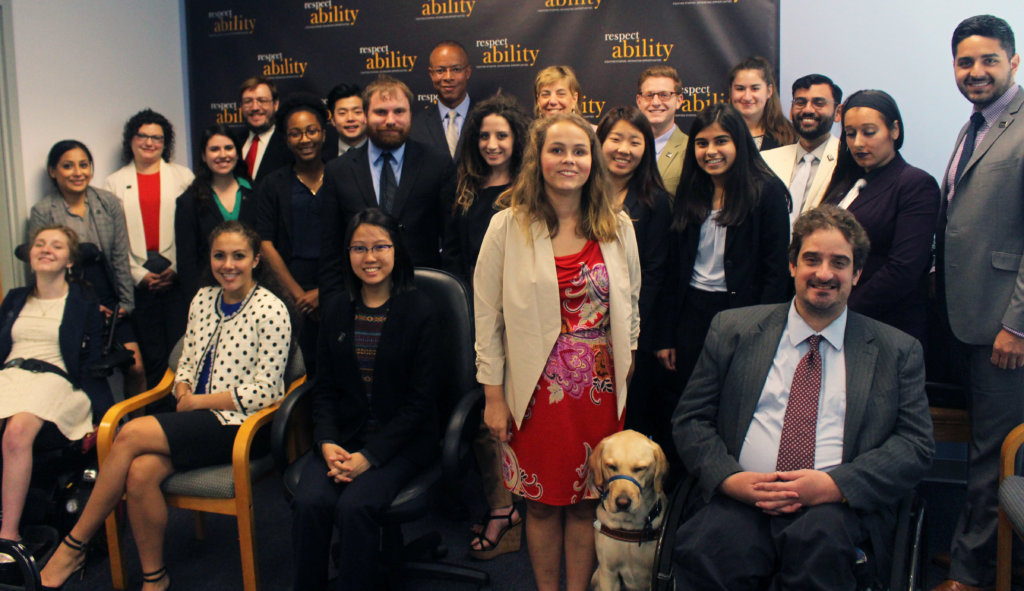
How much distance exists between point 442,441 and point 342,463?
39 cm

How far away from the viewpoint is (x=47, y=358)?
3088 millimetres

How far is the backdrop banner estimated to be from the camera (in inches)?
156

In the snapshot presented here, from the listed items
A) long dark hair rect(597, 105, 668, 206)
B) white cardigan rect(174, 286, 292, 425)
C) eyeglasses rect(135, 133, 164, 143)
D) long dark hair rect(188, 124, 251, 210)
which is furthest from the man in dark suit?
eyeglasses rect(135, 133, 164, 143)

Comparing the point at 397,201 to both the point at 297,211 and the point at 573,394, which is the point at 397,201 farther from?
the point at 573,394

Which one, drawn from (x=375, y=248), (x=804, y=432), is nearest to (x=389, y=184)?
(x=375, y=248)

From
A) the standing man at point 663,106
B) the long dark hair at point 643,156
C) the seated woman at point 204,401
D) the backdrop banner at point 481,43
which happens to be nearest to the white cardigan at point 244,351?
the seated woman at point 204,401

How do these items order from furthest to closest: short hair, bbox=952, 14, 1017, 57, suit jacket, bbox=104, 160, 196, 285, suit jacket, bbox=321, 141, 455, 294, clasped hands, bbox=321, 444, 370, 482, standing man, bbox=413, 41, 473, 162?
suit jacket, bbox=104, 160, 196, 285, standing man, bbox=413, 41, 473, 162, suit jacket, bbox=321, 141, 455, 294, short hair, bbox=952, 14, 1017, 57, clasped hands, bbox=321, 444, 370, 482

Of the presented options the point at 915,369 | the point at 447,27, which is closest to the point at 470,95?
the point at 447,27

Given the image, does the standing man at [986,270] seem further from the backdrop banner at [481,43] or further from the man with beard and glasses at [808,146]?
the backdrop banner at [481,43]

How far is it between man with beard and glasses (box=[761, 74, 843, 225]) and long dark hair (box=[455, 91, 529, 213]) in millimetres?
1154

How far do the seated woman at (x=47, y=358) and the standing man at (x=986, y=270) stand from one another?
10.5 ft

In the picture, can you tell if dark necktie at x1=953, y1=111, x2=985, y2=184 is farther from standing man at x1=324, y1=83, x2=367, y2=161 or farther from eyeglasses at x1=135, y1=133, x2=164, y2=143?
eyeglasses at x1=135, y1=133, x2=164, y2=143

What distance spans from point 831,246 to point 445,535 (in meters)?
1.91

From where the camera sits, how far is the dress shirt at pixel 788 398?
1.99m
